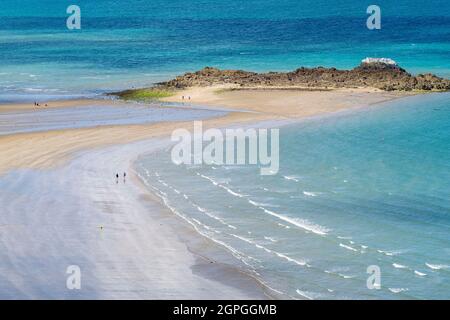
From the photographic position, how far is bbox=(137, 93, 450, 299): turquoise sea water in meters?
23.0

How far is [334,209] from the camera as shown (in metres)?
29.5

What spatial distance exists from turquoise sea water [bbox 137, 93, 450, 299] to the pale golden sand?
495 cm

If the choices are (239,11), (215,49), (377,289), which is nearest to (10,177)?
(377,289)

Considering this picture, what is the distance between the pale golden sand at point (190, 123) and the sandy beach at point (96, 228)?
4.2 inches

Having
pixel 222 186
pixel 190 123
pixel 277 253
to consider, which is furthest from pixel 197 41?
pixel 277 253

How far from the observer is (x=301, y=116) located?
166 feet

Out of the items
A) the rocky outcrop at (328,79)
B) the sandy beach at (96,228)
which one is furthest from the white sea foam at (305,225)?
the rocky outcrop at (328,79)

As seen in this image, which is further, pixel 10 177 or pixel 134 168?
pixel 134 168

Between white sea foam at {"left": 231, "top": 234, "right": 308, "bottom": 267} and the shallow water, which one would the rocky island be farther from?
white sea foam at {"left": 231, "top": 234, "right": 308, "bottom": 267}

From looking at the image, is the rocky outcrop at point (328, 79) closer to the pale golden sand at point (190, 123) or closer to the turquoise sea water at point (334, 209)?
the pale golden sand at point (190, 123)

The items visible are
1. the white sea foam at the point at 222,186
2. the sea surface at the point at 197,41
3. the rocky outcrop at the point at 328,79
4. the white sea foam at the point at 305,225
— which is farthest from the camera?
the sea surface at the point at 197,41

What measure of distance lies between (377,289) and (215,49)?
72125mm

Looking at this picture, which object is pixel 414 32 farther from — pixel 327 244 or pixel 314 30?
pixel 327 244

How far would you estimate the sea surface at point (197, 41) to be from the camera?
73.7 meters
